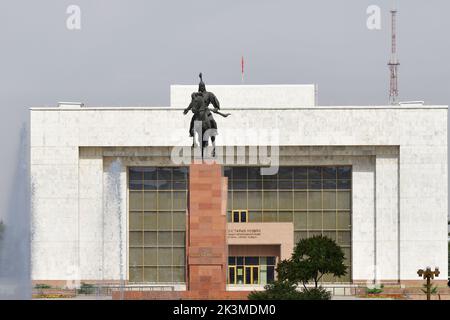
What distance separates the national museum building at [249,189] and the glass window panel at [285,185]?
0.07 metres

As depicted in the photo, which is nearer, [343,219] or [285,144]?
[285,144]

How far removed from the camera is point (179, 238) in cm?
6612

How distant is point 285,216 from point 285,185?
2046 millimetres

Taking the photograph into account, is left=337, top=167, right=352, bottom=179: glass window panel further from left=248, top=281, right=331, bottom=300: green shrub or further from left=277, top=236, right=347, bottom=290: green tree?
left=248, top=281, right=331, bottom=300: green shrub

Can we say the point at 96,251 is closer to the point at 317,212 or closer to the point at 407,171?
the point at 317,212

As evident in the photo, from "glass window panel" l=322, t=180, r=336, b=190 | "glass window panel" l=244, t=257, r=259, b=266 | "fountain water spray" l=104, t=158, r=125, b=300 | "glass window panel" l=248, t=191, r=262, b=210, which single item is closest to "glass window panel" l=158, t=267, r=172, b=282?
"fountain water spray" l=104, t=158, r=125, b=300

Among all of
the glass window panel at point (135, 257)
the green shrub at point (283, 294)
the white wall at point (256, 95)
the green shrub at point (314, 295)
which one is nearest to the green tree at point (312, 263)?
the green shrub at point (314, 295)

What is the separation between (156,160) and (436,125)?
18.3m

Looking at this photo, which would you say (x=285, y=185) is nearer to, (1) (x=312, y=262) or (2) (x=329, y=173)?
(2) (x=329, y=173)

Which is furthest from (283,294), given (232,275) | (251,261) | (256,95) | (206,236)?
(256,95)

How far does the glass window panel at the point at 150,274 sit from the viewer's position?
65875mm

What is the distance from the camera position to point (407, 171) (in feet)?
211

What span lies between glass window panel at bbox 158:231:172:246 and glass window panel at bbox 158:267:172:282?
164 cm

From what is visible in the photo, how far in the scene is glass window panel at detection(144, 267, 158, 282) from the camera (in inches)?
2594
